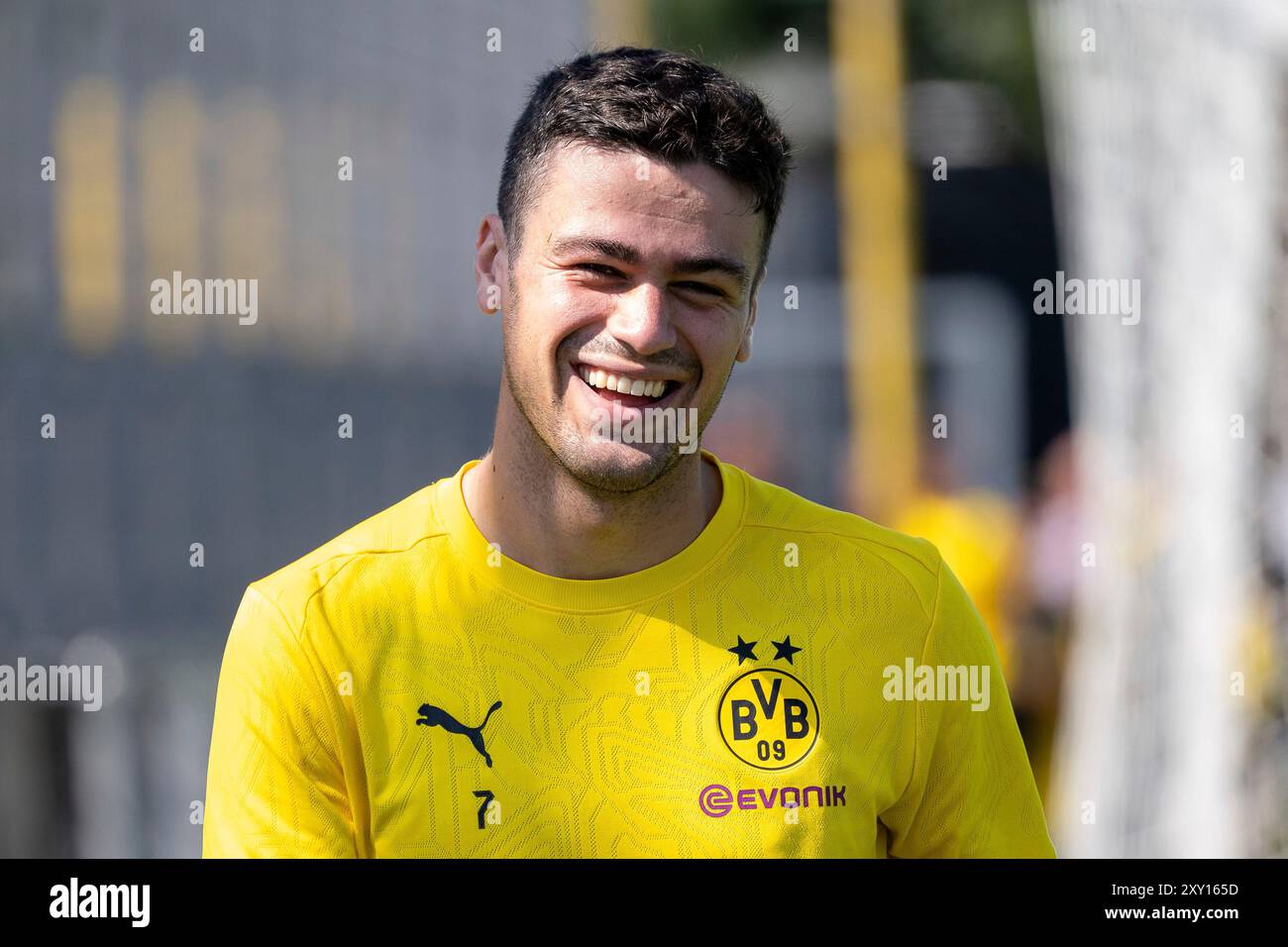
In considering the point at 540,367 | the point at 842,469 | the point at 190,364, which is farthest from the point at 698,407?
the point at 842,469

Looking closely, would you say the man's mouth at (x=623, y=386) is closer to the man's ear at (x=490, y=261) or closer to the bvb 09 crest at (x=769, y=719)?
the man's ear at (x=490, y=261)

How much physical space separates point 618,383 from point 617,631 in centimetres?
39

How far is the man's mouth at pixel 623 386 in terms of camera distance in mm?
2377

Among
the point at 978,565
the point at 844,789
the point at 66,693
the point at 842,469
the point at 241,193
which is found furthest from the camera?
the point at 842,469

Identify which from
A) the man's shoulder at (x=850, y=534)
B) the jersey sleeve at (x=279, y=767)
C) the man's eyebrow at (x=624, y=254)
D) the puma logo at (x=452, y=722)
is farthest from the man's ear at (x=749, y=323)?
the jersey sleeve at (x=279, y=767)

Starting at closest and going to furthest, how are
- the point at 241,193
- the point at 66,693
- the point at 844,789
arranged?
1. the point at 844,789
2. the point at 66,693
3. the point at 241,193

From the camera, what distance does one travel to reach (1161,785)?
6926 millimetres

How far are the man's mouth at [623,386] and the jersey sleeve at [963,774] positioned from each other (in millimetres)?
584

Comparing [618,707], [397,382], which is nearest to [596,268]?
[618,707]

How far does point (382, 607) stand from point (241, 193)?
6852mm

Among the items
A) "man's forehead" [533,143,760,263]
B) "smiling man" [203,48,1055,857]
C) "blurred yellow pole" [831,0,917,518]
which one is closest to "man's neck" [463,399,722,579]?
"smiling man" [203,48,1055,857]

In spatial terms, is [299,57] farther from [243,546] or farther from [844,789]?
[844,789]

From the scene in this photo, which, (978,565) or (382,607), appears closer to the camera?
(382,607)

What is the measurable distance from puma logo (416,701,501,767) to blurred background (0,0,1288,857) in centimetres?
436
